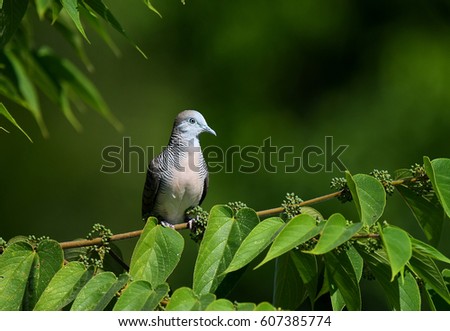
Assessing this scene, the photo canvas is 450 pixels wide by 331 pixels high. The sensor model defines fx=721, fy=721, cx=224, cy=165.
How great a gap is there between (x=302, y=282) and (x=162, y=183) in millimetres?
2350

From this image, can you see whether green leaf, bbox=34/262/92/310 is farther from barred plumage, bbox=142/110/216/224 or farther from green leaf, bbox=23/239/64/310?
barred plumage, bbox=142/110/216/224

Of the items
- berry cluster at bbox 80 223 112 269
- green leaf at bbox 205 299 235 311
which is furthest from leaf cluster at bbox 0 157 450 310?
berry cluster at bbox 80 223 112 269

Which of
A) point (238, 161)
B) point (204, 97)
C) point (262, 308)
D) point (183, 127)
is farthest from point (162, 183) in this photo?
point (204, 97)

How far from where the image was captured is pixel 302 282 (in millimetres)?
2545

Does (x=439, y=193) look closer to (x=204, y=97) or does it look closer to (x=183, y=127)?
(x=183, y=127)

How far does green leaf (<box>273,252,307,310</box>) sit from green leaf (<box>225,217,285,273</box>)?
257 mm

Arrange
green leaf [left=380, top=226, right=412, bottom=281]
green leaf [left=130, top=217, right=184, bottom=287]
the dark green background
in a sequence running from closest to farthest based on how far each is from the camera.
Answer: green leaf [left=380, top=226, right=412, bottom=281] < green leaf [left=130, top=217, right=184, bottom=287] < the dark green background

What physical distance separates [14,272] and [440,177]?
1465 mm

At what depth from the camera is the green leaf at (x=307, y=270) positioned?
251 centimetres

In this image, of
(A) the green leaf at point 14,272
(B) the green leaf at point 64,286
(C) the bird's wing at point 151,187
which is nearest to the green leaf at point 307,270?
(B) the green leaf at point 64,286

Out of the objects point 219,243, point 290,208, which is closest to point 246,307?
point 219,243

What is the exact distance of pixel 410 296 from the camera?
230 centimetres

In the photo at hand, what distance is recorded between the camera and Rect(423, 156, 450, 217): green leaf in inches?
89.7

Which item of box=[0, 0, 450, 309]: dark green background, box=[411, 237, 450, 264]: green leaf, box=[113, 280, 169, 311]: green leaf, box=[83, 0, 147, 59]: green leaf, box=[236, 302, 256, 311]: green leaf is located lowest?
box=[236, 302, 256, 311]: green leaf
